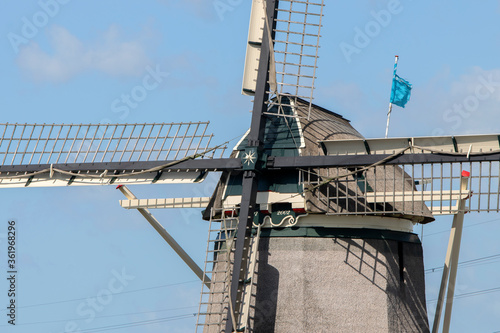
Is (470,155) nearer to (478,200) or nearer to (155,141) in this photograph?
(478,200)

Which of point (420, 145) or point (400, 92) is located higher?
point (400, 92)

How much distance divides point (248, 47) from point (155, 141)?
264 cm

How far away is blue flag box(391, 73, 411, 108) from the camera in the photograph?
21141 millimetres

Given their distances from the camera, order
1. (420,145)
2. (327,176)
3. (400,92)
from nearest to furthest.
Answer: (420,145) < (327,176) < (400,92)

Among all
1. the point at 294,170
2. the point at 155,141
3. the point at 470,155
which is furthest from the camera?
the point at 155,141

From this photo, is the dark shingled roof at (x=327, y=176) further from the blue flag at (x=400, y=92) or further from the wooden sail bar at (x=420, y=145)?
the blue flag at (x=400, y=92)

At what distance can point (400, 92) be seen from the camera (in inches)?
834

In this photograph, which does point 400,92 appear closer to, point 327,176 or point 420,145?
point 420,145

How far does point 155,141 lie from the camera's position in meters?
20.6

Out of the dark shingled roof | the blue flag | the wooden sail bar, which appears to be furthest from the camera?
the blue flag

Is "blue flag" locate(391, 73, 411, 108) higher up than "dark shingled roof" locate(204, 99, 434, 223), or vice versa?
"blue flag" locate(391, 73, 411, 108)

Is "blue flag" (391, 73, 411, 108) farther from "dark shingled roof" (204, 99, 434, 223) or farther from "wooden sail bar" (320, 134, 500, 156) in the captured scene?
"wooden sail bar" (320, 134, 500, 156)

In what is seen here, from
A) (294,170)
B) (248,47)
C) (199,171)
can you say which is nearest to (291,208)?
(294,170)

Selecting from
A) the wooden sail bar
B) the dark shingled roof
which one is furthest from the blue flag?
the wooden sail bar
